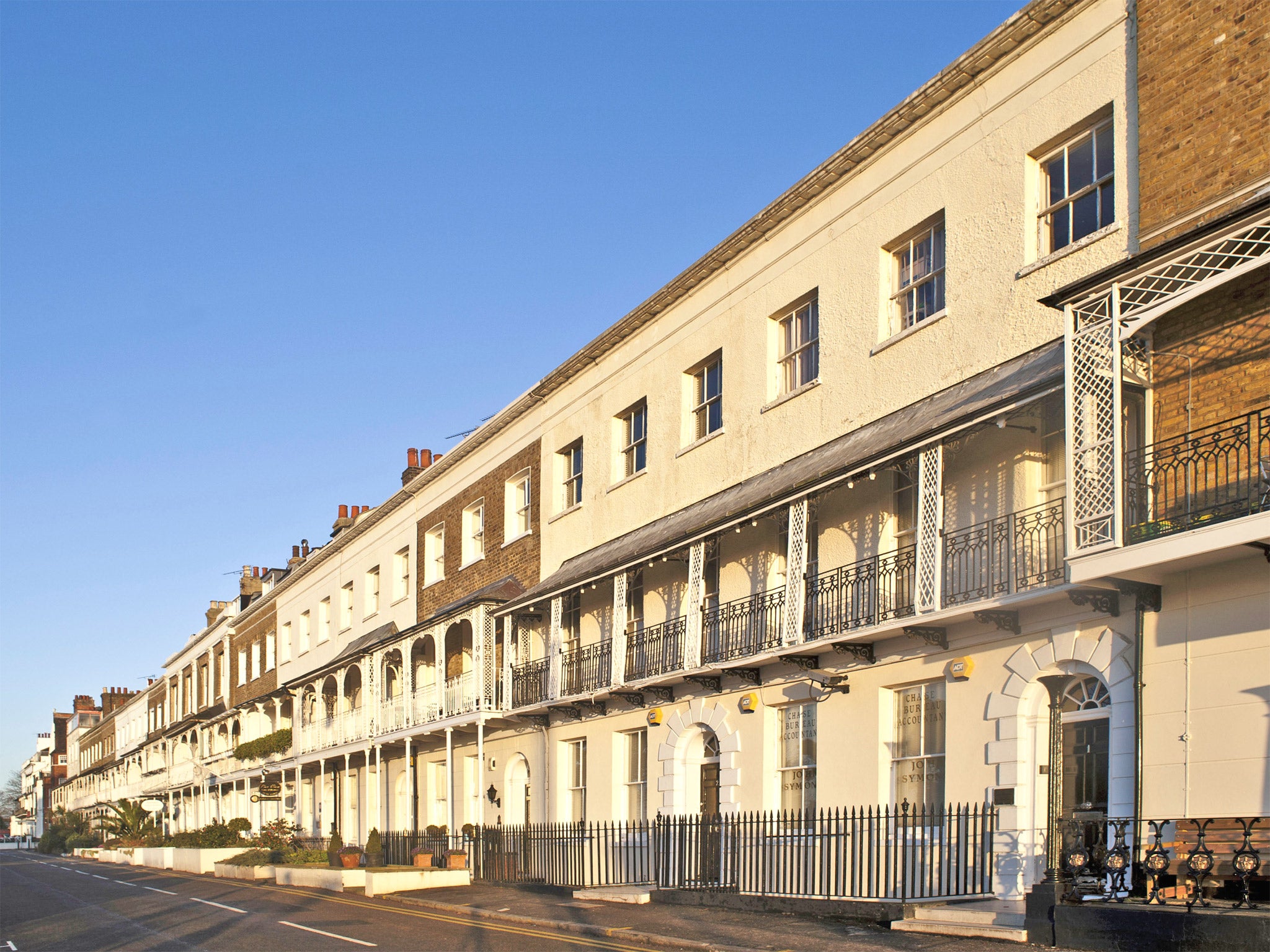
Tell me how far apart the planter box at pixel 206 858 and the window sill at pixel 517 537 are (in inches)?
532

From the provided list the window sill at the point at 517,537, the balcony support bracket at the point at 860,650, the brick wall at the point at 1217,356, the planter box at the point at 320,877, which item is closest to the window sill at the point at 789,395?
the balcony support bracket at the point at 860,650

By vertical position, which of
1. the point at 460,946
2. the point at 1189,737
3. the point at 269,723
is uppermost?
the point at 1189,737

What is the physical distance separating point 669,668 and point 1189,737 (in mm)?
9607

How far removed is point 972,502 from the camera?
49.7 feet

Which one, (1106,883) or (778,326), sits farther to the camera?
(778,326)

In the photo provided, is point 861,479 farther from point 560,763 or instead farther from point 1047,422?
point 560,763

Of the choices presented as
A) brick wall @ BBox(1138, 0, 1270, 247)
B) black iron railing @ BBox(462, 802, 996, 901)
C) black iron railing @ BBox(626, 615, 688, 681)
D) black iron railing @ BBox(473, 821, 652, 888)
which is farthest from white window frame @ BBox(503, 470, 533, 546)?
brick wall @ BBox(1138, 0, 1270, 247)

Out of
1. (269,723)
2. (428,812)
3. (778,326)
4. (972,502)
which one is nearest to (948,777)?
(972,502)

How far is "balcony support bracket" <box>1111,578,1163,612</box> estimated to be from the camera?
12266 mm

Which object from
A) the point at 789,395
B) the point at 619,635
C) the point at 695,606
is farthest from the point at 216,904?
the point at 789,395

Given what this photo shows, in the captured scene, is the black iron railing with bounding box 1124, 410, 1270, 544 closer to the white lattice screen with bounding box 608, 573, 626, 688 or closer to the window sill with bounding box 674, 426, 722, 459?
the window sill with bounding box 674, 426, 722, 459

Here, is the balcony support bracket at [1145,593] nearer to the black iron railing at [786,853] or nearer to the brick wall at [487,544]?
the black iron railing at [786,853]

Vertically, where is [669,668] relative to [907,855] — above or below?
above

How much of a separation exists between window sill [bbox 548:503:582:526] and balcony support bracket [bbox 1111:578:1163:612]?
1389 cm
